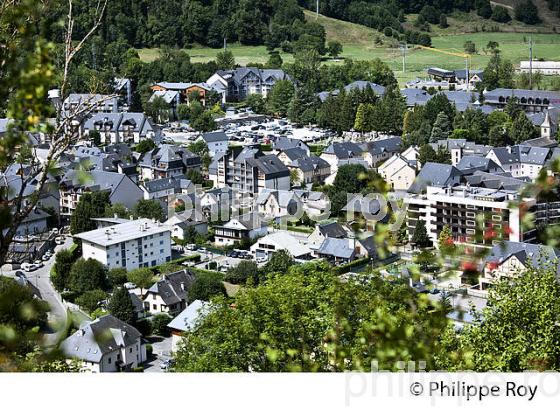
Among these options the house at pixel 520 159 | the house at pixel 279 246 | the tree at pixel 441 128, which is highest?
the tree at pixel 441 128

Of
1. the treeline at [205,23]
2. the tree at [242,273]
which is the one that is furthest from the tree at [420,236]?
the treeline at [205,23]

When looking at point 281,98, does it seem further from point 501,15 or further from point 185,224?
point 501,15

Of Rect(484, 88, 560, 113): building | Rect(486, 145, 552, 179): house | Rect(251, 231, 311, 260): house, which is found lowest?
Rect(251, 231, 311, 260): house

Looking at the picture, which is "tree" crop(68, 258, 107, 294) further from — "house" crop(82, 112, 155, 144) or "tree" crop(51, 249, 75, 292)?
"house" crop(82, 112, 155, 144)

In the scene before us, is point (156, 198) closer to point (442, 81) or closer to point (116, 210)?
point (116, 210)

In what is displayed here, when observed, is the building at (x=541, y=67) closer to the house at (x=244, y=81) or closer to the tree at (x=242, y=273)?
the house at (x=244, y=81)

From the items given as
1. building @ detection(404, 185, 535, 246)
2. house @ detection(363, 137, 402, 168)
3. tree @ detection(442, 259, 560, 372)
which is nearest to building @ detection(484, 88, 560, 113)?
house @ detection(363, 137, 402, 168)
